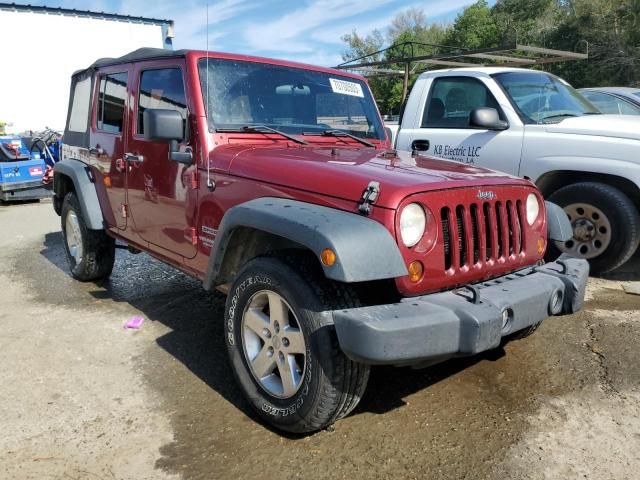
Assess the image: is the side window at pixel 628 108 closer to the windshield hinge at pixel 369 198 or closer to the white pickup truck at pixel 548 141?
the white pickup truck at pixel 548 141

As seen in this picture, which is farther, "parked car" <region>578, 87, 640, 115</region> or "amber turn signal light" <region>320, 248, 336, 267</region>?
"parked car" <region>578, 87, 640, 115</region>

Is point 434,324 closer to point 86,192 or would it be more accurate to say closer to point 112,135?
point 112,135

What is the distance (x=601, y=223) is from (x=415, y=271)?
10.7 feet

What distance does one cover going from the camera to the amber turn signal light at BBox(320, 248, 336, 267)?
223cm

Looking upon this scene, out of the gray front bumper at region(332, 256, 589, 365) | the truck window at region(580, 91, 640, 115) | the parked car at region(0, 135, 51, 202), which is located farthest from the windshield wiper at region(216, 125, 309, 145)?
the parked car at region(0, 135, 51, 202)

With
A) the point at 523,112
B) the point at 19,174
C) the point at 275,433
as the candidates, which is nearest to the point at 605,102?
the point at 523,112

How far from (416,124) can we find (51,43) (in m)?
16.8

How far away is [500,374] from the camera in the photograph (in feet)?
11.0

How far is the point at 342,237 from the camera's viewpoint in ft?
7.43

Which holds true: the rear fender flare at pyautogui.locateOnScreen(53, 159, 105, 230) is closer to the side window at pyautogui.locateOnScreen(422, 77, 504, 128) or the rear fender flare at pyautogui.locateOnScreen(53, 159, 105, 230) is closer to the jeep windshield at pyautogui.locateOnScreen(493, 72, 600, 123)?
the side window at pyautogui.locateOnScreen(422, 77, 504, 128)

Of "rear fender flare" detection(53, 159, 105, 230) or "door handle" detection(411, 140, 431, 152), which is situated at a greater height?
"door handle" detection(411, 140, 431, 152)

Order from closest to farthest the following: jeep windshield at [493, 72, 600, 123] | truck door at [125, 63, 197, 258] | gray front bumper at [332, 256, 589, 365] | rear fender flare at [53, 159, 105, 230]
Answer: gray front bumper at [332, 256, 589, 365], truck door at [125, 63, 197, 258], rear fender flare at [53, 159, 105, 230], jeep windshield at [493, 72, 600, 123]

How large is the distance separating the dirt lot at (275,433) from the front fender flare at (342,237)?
920mm

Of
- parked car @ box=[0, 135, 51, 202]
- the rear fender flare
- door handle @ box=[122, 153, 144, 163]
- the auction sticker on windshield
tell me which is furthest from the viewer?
parked car @ box=[0, 135, 51, 202]
